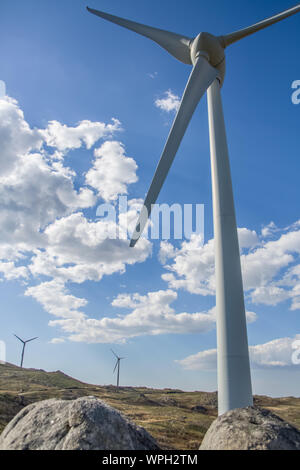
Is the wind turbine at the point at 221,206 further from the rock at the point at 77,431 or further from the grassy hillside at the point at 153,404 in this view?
the rock at the point at 77,431

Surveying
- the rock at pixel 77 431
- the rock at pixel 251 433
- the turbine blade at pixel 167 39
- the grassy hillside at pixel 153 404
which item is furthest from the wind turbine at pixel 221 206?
the rock at pixel 77 431

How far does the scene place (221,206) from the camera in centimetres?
2277

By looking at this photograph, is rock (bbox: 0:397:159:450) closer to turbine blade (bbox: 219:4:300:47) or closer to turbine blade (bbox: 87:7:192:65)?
turbine blade (bbox: 219:4:300:47)

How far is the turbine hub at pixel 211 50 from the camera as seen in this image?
30.7 metres

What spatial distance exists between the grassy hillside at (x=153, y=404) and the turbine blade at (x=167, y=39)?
31.3m

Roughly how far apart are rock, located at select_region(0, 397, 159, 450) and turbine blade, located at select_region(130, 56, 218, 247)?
1187cm

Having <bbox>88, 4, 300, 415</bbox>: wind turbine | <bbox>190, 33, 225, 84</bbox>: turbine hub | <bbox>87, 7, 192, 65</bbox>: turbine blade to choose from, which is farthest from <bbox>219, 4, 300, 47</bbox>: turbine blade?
<bbox>87, 7, 192, 65</bbox>: turbine blade

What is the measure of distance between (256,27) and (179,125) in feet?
48.8

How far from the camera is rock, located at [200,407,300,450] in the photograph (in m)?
7.70

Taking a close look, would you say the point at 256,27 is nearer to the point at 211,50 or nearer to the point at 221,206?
the point at 211,50

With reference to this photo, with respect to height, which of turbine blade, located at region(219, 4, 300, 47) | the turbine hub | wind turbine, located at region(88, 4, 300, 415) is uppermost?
turbine blade, located at region(219, 4, 300, 47)
